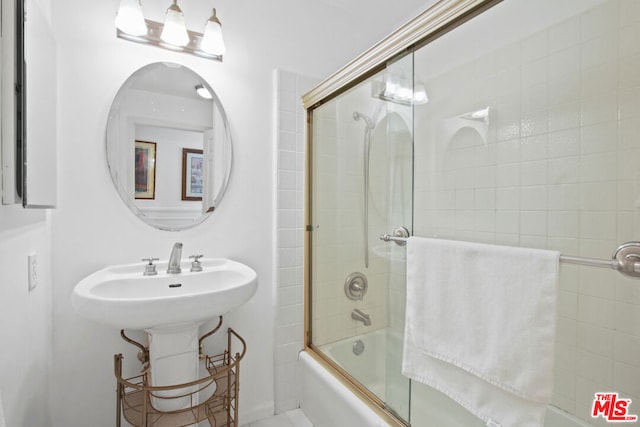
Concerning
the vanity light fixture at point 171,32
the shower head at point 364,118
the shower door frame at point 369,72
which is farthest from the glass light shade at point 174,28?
the shower head at point 364,118

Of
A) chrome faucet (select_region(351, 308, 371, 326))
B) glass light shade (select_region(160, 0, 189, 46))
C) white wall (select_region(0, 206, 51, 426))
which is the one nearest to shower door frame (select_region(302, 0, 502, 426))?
chrome faucet (select_region(351, 308, 371, 326))

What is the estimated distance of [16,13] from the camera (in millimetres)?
859

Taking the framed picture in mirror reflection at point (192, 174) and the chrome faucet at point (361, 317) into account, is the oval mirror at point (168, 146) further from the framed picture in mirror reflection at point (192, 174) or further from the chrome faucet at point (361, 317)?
the chrome faucet at point (361, 317)

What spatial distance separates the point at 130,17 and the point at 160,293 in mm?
1175

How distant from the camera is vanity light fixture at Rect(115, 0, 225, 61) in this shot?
1362 mm

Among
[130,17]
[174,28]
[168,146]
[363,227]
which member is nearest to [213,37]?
[174,28]

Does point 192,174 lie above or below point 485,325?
above

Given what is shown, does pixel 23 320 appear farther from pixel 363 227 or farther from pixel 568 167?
pixel 568 167

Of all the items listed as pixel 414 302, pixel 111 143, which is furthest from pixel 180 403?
pixel 111 143

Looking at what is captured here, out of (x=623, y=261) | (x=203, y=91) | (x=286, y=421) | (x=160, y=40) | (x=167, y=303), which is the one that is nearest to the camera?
(x=623, y=261)

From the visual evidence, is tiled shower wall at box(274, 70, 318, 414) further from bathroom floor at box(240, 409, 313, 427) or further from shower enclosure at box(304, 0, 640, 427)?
shower enclosure at box(304, 0, 640, 427)

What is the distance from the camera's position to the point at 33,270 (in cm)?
112

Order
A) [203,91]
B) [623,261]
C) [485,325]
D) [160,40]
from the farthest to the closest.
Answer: [203,91] < [160,40] < [485,325] < [623,261]

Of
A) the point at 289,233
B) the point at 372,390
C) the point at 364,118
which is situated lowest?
the point at 372,390
